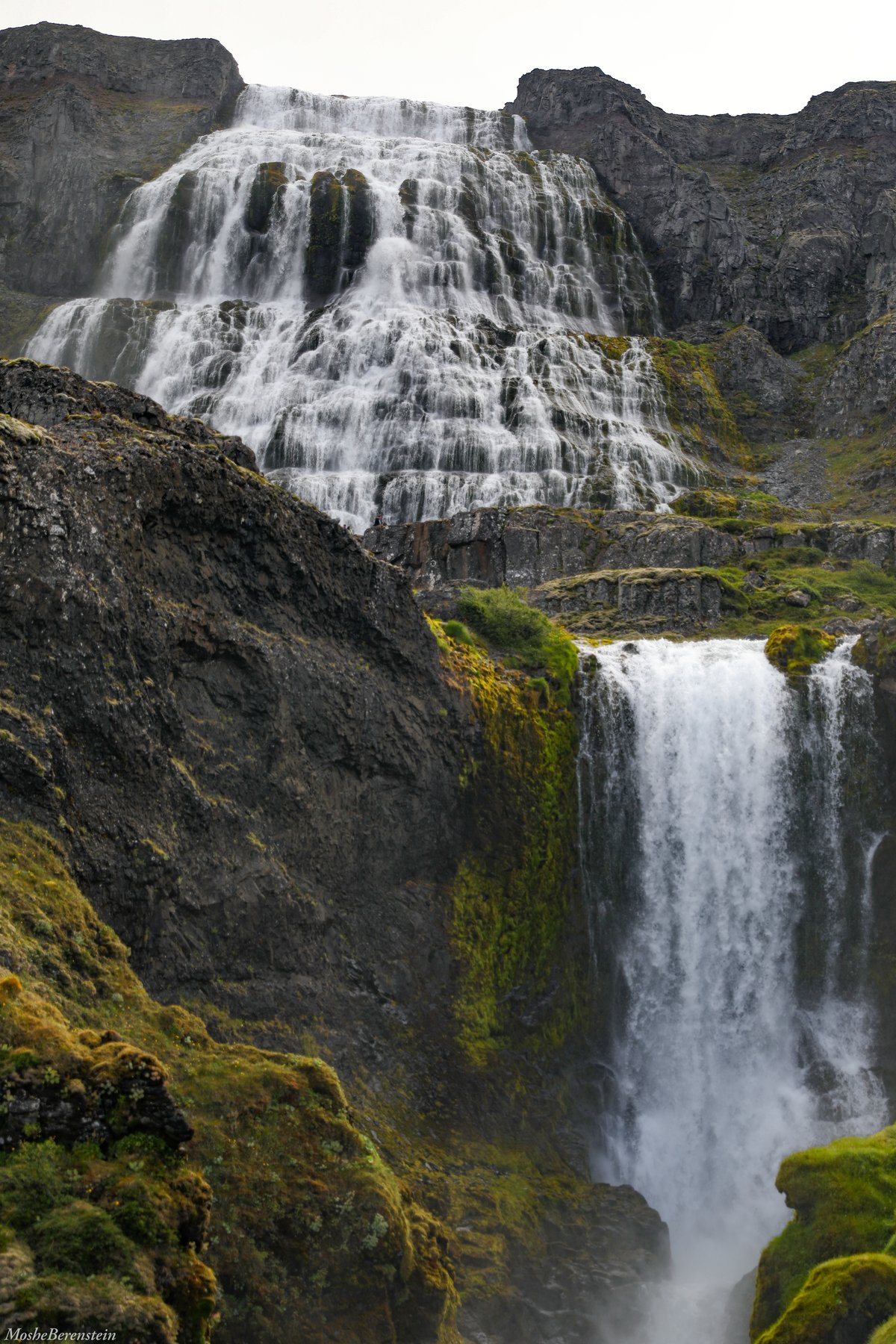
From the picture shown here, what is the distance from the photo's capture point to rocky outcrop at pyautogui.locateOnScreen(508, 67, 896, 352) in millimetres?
62750

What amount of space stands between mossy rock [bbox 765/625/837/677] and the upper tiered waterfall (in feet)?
56.9

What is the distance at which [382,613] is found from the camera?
63.9 ft

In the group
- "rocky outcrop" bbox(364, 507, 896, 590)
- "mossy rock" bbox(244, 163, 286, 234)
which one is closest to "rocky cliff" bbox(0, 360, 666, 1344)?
"rocky outcrop" bbox(364, 507, 896, 590)

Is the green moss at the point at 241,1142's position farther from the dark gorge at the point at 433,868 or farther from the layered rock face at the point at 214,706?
the layered rock face at the point at 214,706

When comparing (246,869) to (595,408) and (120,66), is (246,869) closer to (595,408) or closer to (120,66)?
(595,408)

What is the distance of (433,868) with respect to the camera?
64.8 feet

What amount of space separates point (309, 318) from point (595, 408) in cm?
1470

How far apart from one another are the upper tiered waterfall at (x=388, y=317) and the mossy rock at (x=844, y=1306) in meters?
30.6

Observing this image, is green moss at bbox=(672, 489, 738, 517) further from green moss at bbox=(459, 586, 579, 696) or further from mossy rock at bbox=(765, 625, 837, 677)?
green moss at bbox=(459, 586, 579, 696)

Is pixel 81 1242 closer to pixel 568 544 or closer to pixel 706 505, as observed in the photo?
pixel 568 544

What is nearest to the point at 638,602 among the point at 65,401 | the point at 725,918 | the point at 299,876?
the point at 725,918

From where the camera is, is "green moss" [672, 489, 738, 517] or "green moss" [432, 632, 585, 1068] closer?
"green moss" [432, 632, 585, 1068]

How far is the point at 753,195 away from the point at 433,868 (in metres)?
65.9

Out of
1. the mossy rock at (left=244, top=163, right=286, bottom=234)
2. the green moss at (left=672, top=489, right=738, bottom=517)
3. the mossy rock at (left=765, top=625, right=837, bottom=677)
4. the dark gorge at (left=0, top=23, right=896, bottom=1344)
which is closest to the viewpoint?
the dark gorge at (left=0, top=23, right=896, bottom=1344)
